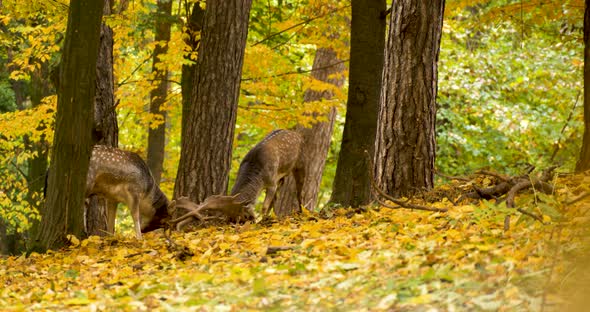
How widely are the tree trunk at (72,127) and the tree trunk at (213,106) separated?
284cm

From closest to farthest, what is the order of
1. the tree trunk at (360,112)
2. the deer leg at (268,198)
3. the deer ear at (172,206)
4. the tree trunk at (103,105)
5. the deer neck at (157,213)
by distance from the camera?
1. the deer ear at (172,206)
2. the tree trunk at (360,112)
3. the deer neck at (157,213)
4. the tree trunk at (103,105)
5. the deer leg at (268,198)

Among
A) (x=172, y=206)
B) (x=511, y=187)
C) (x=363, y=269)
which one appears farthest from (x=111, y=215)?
(x=363, y=269)

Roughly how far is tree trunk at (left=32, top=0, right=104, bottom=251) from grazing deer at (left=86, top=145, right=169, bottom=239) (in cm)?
188

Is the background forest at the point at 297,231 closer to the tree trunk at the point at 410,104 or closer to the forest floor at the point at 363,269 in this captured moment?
the forest floor at the point at 363,269

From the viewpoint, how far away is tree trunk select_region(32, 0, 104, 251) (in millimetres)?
9469

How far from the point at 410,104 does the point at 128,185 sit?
164 inches

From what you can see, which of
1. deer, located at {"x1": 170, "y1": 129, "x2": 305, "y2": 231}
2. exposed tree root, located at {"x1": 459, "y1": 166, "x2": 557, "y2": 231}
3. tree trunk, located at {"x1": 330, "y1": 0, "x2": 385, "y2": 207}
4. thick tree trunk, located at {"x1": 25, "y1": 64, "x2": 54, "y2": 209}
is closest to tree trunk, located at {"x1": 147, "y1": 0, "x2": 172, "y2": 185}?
thick tree trunk, located at {"x1": 25, "y1": 64, "x2": 54, "y2": 209}

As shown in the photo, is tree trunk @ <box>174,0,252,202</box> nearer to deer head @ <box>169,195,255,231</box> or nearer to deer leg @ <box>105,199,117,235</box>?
deer leg @ <box>105,199,117,235</box>

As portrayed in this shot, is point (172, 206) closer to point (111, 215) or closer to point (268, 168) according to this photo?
point (111, 215)

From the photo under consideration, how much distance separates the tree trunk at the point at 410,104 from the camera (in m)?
10.3

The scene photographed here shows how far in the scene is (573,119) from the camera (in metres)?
25.8

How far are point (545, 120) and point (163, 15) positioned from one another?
591 inches

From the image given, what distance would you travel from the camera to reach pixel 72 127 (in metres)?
9.55

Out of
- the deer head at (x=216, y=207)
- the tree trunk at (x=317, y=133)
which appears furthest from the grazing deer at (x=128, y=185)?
the tree trunk at (x=317, y=133)
